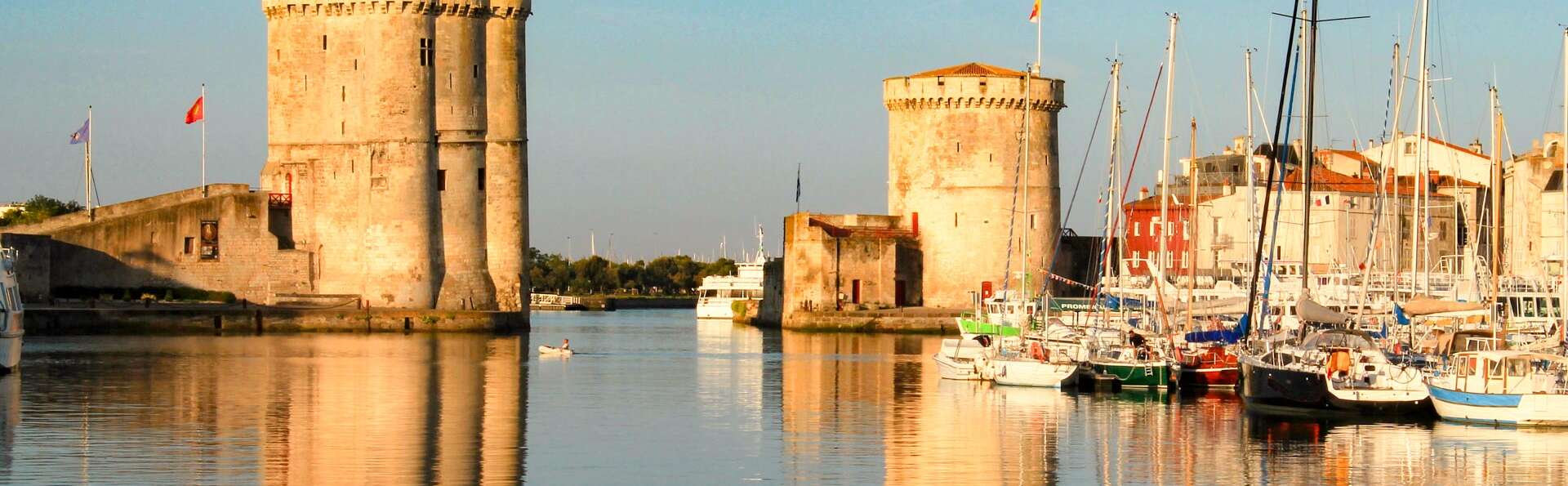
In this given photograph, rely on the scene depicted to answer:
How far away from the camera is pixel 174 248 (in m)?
58.6

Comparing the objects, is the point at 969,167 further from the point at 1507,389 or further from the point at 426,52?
the point at 1507,389

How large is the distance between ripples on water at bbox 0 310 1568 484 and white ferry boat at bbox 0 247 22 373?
0.50 metres

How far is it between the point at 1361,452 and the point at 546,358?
2272cm

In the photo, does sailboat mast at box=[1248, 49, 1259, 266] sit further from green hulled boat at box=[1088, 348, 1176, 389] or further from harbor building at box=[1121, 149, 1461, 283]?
harbor building at box=[1121, 149, 1461, 283]

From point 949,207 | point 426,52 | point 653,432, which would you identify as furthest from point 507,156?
point 653,432

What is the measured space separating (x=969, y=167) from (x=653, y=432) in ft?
123

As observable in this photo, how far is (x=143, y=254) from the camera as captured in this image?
58500mm

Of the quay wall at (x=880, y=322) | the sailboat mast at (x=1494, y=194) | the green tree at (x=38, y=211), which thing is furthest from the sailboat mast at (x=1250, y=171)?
the green tree at (x=38, y=211)

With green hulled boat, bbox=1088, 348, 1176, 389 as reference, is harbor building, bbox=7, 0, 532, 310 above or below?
above

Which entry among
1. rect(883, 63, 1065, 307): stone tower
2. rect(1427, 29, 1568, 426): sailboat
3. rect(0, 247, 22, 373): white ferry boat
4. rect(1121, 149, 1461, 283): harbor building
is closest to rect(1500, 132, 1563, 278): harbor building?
rect(1121, 149, 1461, 283): harbor building

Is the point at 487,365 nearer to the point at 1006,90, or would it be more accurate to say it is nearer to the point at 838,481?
the point at 838,481

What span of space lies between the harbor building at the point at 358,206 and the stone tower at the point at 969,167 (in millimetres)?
12131

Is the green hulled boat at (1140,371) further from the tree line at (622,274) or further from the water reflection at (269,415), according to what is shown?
the tree line at (622,274)

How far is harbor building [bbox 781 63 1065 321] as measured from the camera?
2539 inches
